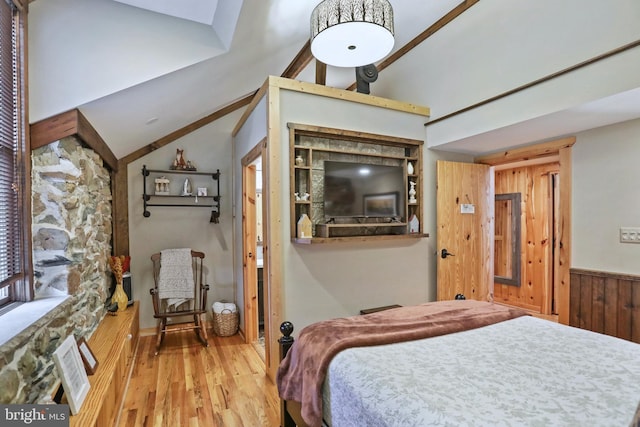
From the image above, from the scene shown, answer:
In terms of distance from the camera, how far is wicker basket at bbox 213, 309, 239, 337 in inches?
154

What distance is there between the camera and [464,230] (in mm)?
3494

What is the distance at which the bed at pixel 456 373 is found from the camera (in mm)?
1076

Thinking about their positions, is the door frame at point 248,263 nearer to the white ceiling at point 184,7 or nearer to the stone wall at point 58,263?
the stone wall at point 58,263

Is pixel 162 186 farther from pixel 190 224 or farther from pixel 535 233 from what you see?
pixel 535 233

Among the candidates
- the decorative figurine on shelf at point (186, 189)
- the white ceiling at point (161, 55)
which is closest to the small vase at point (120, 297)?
the decorative figurine on shelf at point (186, 189)

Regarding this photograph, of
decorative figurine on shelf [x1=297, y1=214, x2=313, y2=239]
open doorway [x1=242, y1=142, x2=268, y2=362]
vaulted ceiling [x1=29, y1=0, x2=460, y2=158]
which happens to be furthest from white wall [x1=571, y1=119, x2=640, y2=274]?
open doorway [x1=242, y1=142, x2=268, y2=362]

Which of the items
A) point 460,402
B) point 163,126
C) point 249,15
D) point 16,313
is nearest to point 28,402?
point 16,313

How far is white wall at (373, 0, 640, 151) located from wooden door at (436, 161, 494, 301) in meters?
0.38

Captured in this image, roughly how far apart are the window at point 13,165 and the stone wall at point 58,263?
0.11m

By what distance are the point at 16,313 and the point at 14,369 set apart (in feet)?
1.30

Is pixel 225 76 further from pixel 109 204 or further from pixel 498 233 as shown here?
pixel 498 233

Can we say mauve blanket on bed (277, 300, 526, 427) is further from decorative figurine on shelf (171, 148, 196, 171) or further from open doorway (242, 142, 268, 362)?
decorative figurine on shelf (171, 148, 196, 171)

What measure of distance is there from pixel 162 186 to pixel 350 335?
3.29 m

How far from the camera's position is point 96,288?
2715mm
